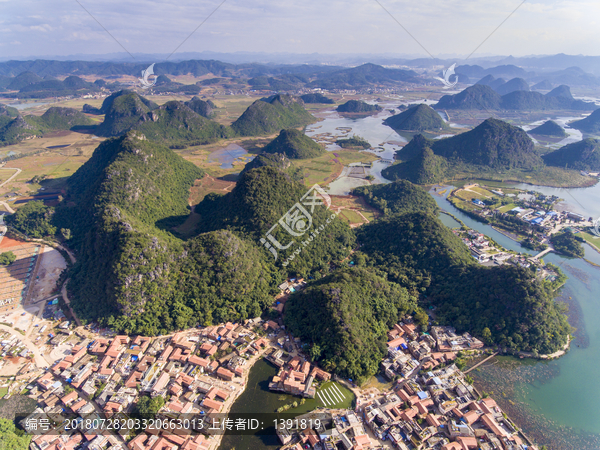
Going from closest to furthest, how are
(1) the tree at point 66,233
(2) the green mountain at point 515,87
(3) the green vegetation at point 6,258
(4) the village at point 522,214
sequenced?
(3) the green vegetation at point 6,258, (1) the tree at point 66,233, (4) the village at point 522,214, (2) the green mountain at point 515,87

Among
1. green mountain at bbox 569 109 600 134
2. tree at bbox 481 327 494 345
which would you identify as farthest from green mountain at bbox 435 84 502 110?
tree at bbox 481 327 494 345

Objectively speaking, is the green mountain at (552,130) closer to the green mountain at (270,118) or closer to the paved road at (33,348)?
the green mountain at (270,118)

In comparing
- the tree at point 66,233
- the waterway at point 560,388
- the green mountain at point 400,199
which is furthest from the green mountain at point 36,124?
the waterway at point 560,388

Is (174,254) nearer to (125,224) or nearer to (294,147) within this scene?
(125,224)

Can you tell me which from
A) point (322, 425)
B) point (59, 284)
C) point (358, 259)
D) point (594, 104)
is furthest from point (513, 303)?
point (594, 104)

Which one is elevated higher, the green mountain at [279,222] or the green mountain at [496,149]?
the green mountain at [496,149]

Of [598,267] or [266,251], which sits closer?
[266,251]

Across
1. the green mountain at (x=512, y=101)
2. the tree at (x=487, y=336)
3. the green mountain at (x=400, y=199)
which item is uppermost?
the green mountain at (x=512, y=101)

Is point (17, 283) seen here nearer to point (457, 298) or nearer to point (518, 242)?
point (457, 298)

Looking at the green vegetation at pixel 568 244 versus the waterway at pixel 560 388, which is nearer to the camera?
the waterway at pixel 560 388
